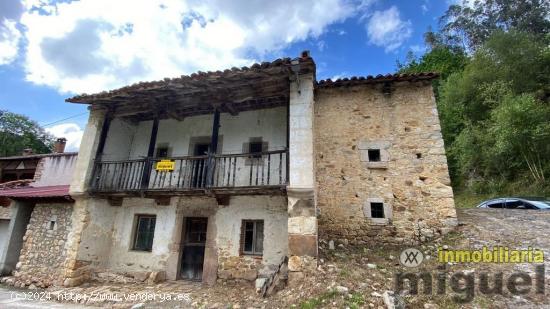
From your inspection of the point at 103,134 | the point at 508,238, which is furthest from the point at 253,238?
the point at 508,238

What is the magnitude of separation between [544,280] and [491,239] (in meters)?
1.60

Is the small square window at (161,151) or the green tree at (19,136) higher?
the green tree at (19,136)

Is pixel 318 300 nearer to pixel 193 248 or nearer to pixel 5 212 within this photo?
pixel 193 248

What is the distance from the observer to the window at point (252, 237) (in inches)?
249

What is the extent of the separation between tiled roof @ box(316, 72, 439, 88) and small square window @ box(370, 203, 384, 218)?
11.2ft

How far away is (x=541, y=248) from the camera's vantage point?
474cm

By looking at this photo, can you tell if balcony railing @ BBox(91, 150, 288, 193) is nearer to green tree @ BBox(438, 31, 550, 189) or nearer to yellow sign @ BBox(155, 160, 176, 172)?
yellow sign @ BBox(155, 160, 176, 172)

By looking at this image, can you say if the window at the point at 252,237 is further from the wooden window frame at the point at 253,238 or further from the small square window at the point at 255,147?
the small square window at the point at 255,147

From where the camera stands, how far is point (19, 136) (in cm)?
2658

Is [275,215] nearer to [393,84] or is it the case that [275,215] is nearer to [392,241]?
[392,241]

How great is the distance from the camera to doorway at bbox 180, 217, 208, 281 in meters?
6.64

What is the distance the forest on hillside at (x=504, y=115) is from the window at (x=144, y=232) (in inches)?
431

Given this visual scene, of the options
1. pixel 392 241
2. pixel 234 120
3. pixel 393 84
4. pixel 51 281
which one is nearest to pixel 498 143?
pixel 393 84

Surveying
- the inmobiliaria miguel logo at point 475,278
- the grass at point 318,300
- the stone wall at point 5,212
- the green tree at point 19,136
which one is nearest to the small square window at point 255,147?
the grass at point 318,300
